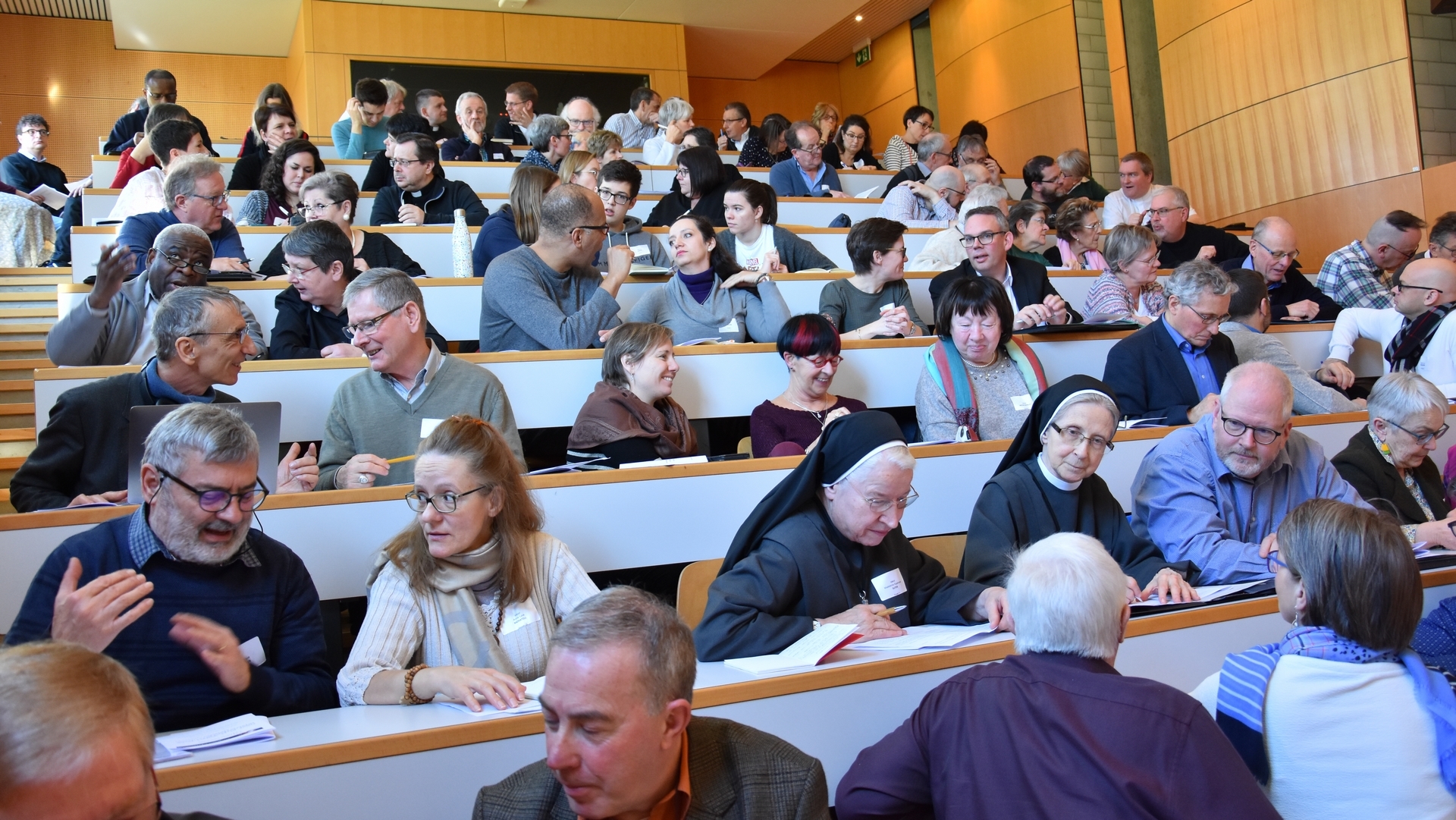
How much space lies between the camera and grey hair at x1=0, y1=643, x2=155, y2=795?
1.00 metres

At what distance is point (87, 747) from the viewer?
1.03 metres

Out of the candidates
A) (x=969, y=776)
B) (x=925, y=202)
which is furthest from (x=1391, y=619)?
(x=925, y=202)

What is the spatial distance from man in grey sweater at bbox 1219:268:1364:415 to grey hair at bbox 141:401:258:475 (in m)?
3.38

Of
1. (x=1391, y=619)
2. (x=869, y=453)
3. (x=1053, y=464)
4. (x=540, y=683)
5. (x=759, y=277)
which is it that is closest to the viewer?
(x=1391, y=619)

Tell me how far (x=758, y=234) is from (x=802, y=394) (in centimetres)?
151

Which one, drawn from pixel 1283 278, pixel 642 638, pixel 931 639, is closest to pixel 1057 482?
pixel 931 639

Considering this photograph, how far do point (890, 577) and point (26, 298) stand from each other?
14.0 feet

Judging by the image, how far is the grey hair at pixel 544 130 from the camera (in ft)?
20.1

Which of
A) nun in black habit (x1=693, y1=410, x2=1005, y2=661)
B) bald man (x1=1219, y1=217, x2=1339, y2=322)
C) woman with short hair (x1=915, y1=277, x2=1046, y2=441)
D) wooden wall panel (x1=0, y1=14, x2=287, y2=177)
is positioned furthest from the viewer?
wooden wall panel (x1=0, y1=14, x2=287, y2=177)

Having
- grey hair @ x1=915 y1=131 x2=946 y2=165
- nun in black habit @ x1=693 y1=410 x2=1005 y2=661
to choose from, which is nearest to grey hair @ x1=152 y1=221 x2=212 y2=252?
nun in black habit @ x1=693 y1=410 x2=1005 y2=661

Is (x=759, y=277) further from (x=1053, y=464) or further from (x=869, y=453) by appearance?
(x=869, y=453)

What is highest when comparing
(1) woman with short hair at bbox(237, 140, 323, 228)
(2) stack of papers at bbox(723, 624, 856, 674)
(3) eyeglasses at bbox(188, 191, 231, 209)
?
(1) woman with short hair at bbox(237, 140, 323, 228)

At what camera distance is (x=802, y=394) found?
3.54 metres

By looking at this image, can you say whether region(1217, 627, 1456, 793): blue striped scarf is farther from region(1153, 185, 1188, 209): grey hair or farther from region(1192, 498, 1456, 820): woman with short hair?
region(1153, 185, 1188, 209): grey hair
